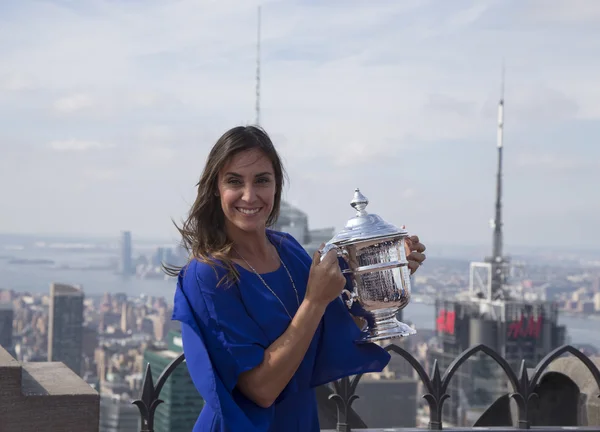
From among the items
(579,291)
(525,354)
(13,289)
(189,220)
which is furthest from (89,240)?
(189,220)

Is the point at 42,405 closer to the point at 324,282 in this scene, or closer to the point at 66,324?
the point at 324,282

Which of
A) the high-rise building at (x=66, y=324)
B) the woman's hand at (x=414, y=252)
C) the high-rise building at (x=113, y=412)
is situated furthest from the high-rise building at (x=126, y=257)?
the woman's hand at (x=414, y=252)

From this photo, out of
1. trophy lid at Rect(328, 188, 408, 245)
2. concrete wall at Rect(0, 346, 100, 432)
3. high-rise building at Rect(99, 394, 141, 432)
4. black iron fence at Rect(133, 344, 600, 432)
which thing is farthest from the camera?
high-rise building at Rect(99, 394, 141, 432)

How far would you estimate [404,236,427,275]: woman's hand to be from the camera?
2.25 meters

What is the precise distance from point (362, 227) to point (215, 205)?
364 mm

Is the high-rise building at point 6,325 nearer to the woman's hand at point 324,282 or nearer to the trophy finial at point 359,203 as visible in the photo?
the trophy finial at point 359,203

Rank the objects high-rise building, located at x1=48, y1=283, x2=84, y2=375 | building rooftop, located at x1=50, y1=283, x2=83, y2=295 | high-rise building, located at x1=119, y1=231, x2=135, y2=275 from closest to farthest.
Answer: high-rise building, located at x1=48, y1=283, x2=84, y2=375 → building rooftop, located at x1=50, y1=283, x2=83, y2=295 → high-rise building, located at x1=119, y1=231, x2=135, y2=275

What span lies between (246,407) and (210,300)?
0.86ft

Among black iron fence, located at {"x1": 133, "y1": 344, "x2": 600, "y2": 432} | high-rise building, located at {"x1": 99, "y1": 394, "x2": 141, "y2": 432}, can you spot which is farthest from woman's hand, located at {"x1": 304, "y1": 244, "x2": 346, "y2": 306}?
high-rise building, located at {"x1": 99, "y1": 394, "x2": 141, "y2": 432}

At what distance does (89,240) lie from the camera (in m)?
89.1

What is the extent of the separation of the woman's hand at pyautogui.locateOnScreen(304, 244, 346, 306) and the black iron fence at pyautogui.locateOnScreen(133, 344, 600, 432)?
44.4 inches

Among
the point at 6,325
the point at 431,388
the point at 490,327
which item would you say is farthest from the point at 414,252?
A: the point at 490,327

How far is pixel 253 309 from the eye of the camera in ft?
6.34

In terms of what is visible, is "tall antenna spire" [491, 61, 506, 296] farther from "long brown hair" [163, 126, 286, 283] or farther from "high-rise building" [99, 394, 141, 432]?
"long brown hair" [163, 126, 286, 283]
